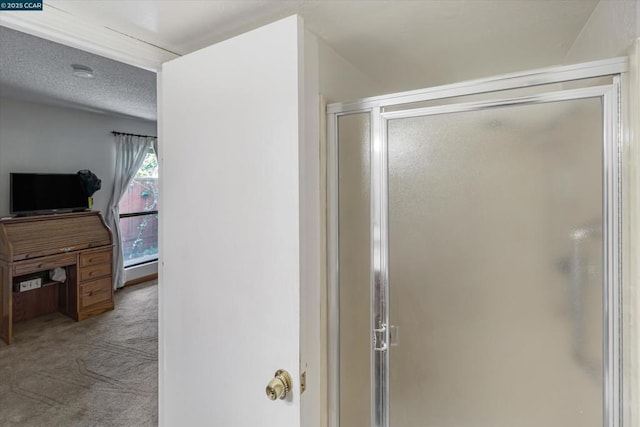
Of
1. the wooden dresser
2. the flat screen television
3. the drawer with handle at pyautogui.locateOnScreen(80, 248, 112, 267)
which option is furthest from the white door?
the flat screen television

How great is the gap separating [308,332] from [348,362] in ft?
2.04

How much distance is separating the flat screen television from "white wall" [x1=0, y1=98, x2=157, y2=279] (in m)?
0.17

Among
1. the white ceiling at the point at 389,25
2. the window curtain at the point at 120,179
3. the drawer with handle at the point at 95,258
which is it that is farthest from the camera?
the window curtain at the point at 120,179

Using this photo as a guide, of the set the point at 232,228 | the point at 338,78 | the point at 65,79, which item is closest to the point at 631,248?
the point at 232,228

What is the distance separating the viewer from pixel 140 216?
5258 millimetres

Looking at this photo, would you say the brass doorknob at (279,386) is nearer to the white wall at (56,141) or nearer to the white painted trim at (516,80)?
the white painted trim at (516,80)

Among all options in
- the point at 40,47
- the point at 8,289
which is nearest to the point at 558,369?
the point at 40,47

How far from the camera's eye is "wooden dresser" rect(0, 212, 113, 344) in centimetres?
320

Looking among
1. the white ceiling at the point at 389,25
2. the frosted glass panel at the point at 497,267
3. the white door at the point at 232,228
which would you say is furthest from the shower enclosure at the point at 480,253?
the white door at the point at 232,228

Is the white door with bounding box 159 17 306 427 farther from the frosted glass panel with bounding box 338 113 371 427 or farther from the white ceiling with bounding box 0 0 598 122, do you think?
the frosted glass panel with bounding box 338 113 371 427

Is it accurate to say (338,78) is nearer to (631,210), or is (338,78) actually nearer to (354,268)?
(354,268)

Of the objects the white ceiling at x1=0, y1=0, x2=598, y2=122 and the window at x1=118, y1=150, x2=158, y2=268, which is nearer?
the white ceiling at x1=0, y1=0, x2=598, y2=122

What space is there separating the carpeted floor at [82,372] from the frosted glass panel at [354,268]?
1.51m

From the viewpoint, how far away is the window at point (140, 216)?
5.06 metres
